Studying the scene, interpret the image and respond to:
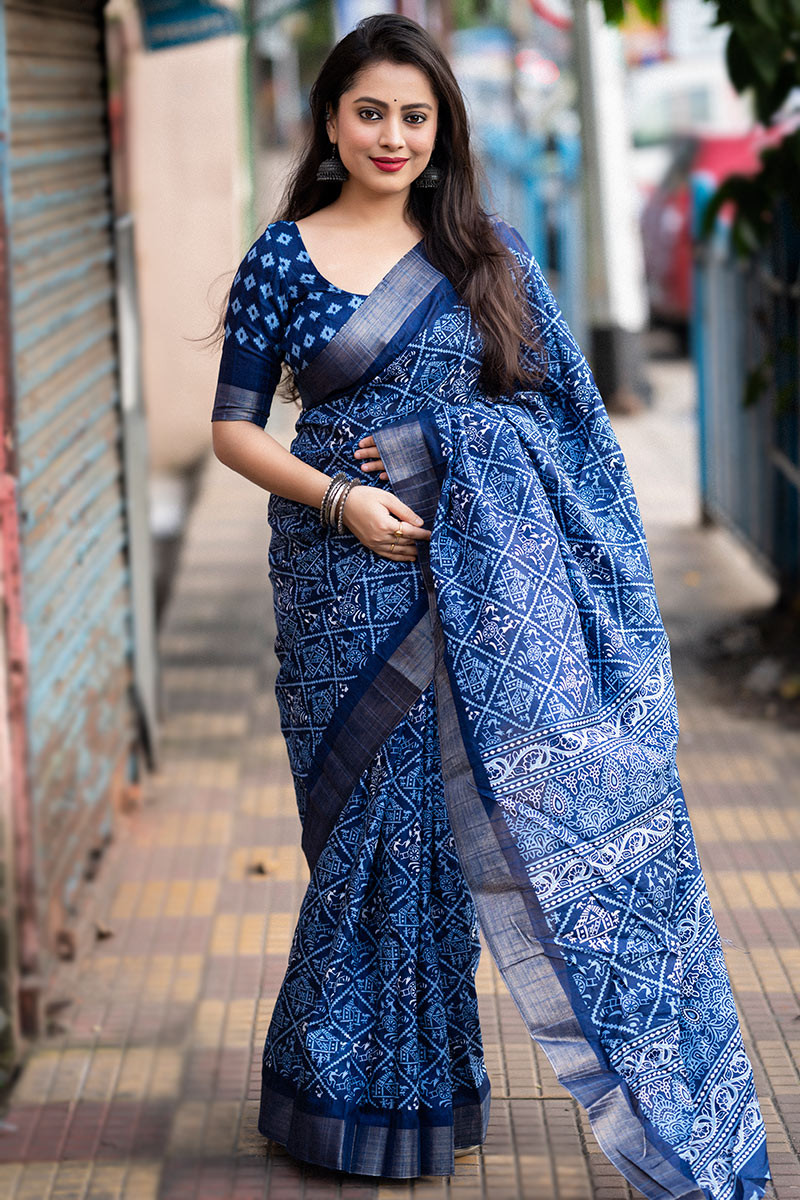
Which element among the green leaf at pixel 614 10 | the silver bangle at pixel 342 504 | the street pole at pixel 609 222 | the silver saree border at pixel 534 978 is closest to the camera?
the silver saree border at pixel 534 978

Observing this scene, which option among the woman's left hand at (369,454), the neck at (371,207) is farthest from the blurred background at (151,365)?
the woman's left hand at (369,454)

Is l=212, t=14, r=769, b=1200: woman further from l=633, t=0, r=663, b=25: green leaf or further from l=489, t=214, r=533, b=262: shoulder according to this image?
l=633, t=0, r=663, b=25: green leaf

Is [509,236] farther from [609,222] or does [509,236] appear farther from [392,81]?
[609,222]

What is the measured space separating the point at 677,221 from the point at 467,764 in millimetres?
12869

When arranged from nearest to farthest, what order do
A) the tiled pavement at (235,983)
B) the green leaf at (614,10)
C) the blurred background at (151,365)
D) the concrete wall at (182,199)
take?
1. the tiled pavement at (235,983)
2. the blurred background at (151,365)
3. the green leaf at (614,10)
4. the concrete wall at (182,199)

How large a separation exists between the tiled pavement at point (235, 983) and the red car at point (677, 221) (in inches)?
342

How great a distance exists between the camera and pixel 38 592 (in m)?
3.45

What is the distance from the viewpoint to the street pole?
34.7 feet

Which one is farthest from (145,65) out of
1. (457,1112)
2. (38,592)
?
(457,1112)

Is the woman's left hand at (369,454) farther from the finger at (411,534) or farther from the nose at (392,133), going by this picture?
the nose at (392,133)

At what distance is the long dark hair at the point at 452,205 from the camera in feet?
8.12

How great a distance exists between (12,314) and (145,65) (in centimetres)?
653

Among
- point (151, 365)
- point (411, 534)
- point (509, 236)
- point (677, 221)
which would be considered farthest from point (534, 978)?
point (677, 221)

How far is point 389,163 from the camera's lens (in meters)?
2.48
